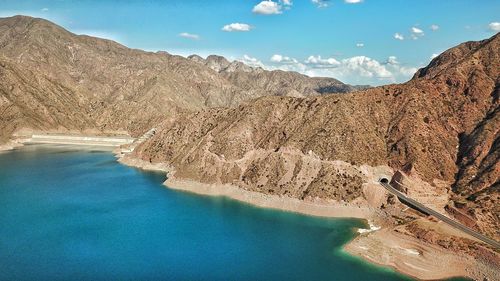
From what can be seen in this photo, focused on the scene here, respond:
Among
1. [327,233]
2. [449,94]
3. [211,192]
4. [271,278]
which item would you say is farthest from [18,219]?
[449,94]

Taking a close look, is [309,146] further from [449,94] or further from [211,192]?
[449,94]

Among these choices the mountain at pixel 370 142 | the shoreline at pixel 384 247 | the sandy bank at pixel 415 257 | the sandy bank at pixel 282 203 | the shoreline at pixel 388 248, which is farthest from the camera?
the mountain at pixel 370 142

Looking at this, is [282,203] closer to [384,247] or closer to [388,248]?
[384,247]

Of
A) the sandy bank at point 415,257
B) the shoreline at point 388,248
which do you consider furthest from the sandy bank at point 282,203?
the sandy bank at point 415,257

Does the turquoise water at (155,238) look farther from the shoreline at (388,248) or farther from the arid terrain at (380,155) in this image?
the arid terrain at (380,155)

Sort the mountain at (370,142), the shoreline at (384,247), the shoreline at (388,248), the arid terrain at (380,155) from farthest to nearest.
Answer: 1. the mountain at (370,142)
2. the arid terrain at (380,155)
3. the shoreline at (384,247)
4. the shoreline at (388,248)

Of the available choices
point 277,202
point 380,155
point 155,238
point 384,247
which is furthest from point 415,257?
point 155,238
